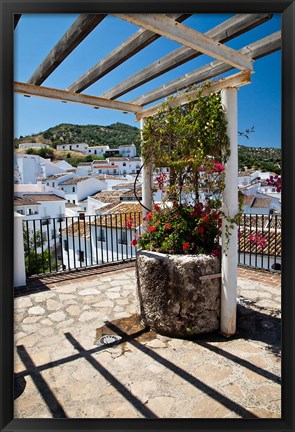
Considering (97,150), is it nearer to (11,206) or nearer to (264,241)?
(264,241)

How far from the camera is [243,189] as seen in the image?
3.32 m

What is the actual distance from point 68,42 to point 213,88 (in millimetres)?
1518

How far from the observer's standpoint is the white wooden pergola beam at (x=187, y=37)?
1745 millimetres

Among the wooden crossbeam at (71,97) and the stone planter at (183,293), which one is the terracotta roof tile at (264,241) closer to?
the stone planter at (183,293)

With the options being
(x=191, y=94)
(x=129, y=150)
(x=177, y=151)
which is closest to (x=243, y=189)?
(x=177, y=151)

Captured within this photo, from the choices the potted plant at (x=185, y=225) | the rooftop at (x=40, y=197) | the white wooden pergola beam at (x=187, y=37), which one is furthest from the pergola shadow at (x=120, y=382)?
the rooftop at (x=40, y=197)

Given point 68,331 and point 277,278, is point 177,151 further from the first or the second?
point 277,278

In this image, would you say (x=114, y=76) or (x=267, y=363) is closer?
(x=267, y=363)

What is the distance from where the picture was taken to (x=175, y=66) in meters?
2.74

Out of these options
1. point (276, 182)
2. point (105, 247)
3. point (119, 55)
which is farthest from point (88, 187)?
point (276, 182)

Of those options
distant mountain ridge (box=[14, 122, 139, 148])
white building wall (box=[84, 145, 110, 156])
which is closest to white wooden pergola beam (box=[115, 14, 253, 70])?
distant mountain ridge (box=[14, 122, 139, 148])

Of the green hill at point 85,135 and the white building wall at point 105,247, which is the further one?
the green hill at point 85,135

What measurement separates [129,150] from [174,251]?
66.9 meters

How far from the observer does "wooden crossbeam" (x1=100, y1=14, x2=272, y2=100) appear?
1991 millimetres
